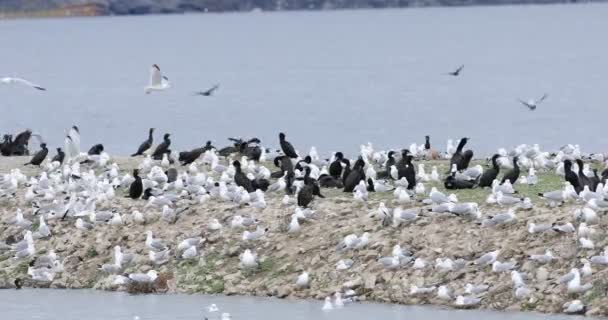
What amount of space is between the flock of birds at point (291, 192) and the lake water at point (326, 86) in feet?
49.2

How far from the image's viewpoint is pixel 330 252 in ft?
74.8

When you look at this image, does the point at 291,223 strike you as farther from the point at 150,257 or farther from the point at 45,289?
→ the point at 45,289

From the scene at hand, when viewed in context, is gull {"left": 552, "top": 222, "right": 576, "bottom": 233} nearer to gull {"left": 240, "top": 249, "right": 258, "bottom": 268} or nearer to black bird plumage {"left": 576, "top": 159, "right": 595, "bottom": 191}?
black bird plumage {"left": 576, "top": 159, "right": 595, "bottom": 191}

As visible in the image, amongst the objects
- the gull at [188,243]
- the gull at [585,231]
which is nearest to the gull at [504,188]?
the gull at [585,231]

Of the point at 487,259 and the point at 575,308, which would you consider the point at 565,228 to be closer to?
the point at 487,259

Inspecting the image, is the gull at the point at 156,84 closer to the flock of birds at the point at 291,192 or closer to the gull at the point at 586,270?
the flock of birds at the point at 291,192

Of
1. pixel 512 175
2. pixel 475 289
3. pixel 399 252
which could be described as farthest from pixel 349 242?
pixel 512 175

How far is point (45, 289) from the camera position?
23812 mm

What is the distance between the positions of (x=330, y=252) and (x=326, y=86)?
194 feet

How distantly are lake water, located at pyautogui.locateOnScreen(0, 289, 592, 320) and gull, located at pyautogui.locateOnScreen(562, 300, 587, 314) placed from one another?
105 millimetres

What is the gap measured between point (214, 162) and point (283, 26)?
155 meters

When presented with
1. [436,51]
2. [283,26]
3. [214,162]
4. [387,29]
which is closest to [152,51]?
[436,51]

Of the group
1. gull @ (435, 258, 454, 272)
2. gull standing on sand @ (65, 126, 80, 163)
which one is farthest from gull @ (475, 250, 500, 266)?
gull standing on sand @ (65, 126, 80, 163)

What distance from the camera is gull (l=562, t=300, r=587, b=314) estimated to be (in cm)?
2023
